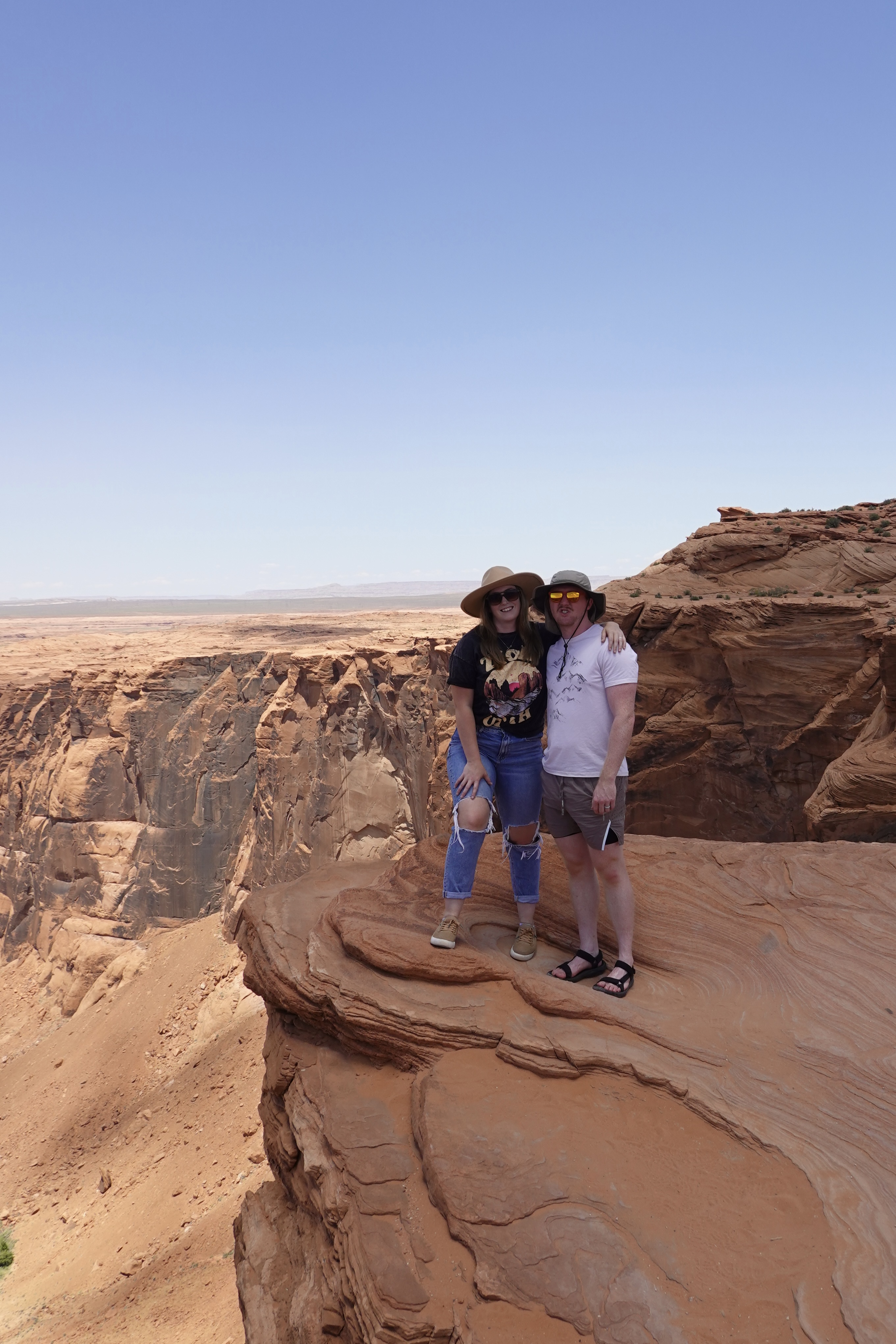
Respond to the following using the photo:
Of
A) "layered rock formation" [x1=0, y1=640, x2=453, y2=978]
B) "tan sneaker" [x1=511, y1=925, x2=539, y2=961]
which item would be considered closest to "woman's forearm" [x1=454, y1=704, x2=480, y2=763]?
"tan sneaker" [x1=511, y1=925, x2=539, y2=961]

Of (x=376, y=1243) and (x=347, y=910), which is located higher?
(x=347, y=910)

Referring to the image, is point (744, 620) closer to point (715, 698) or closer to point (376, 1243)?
point (715, 698)

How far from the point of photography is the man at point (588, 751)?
4289mm

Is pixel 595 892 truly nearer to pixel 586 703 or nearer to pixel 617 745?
pixel 617 745

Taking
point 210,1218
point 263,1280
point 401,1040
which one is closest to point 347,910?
point 401,1040

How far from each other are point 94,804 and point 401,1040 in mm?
30166

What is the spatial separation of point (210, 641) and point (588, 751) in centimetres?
5308

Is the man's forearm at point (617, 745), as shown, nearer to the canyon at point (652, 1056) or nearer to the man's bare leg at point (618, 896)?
the man's bare leg at point (618, 896)

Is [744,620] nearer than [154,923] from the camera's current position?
Yes

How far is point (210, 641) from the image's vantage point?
54531 mm

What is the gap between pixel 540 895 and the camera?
5758 mm

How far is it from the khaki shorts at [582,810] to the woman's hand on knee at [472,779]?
0.36 m

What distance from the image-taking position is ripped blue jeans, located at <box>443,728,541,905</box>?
471cm

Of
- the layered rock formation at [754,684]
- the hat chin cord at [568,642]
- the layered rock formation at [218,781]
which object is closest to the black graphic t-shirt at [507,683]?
the hat chin cord at [568,642]
